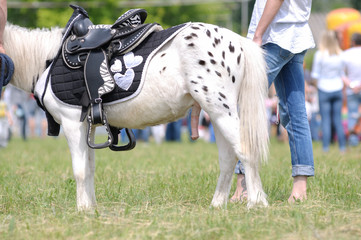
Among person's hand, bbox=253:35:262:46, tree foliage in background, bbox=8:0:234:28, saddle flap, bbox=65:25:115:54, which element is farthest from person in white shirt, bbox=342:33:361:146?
tree foliage in background, bbox=8:0:234:28

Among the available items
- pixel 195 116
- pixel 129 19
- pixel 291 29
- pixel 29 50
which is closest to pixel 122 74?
pixel 129 19

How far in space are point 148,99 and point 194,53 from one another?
0.53m

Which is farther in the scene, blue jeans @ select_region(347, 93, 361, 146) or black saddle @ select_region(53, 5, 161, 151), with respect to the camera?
blue jeans @ select_region(347, 93, 361, 146)

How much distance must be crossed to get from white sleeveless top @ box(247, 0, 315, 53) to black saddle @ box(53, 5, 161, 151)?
1042mm

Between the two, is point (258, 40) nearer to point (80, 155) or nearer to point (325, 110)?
point (80, 155)

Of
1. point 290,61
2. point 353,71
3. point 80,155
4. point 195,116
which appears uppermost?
point 353,71

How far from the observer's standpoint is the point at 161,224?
376 centimetres

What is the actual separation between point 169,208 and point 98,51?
4.67ft

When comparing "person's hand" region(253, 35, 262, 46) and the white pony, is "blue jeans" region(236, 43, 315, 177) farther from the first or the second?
the white pony

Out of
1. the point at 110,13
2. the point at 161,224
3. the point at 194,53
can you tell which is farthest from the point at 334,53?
the point at 110,13

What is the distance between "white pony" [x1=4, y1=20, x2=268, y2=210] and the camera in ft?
14.3

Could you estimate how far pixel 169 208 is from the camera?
4461 mm

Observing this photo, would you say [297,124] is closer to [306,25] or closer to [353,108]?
[306,25]

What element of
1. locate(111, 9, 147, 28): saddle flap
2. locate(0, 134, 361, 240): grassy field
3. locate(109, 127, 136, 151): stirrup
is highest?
locate(111, 9, 147, 28): saddle flap
